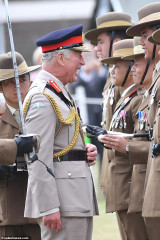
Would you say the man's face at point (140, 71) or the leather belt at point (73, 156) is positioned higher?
the man's face at point (140, 71)

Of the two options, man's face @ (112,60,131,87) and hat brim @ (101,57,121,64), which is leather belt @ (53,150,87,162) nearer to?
man's face @ (112,60,131,87)

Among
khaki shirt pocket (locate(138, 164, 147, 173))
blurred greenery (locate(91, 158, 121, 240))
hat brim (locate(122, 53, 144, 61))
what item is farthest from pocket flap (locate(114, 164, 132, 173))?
blurred greenery (locate(91, 158, 121, 240))

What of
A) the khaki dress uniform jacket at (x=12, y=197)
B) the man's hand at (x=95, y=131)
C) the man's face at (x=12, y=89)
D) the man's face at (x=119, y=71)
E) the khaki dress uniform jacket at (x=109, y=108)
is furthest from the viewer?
the khaki dress uniform jacket at (x=109, y=108)

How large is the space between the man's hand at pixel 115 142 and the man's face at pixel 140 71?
0.74 meters

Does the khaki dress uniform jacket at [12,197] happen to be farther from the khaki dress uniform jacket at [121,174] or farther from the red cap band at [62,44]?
the khaki dress uniform jacket at [121,174]

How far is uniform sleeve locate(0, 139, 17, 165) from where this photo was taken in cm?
480

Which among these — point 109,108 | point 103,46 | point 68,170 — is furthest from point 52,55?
point 103,46

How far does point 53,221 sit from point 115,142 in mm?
1083

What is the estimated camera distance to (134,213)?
6422mm

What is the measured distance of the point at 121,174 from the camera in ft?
21.5

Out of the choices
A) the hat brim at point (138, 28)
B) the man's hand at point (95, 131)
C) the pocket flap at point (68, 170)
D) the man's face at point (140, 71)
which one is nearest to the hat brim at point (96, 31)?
the man's face at point (140, 71)

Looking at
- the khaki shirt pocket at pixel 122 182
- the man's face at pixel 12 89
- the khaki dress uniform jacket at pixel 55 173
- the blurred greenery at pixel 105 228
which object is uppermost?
the man's face at pixel 12 89

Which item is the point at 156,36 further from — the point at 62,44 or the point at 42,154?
the point at 42,154

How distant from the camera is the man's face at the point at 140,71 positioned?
6406 millimetres
